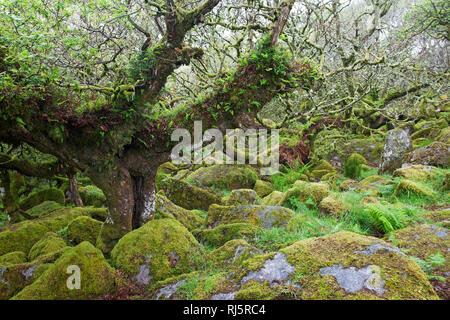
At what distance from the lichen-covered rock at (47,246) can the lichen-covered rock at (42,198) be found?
4.17m

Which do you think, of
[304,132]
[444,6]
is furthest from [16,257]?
[444,6]

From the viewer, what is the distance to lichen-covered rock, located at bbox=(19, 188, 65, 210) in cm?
958

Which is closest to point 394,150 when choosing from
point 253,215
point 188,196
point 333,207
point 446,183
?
point 446,183

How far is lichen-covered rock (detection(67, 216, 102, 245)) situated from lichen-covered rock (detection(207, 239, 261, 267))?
9.85ft

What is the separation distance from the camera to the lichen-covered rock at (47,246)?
539 cm

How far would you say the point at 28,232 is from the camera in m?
6.39

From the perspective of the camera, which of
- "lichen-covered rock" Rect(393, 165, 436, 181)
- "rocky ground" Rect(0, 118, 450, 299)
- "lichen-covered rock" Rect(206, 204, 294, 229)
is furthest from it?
"lichen-covered rock" Rect(393, 165, 436, 181)

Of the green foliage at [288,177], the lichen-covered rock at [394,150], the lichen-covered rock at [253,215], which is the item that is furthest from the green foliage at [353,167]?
the lichen-covered rock at [253,215]

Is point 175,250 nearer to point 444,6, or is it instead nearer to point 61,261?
point 61,261

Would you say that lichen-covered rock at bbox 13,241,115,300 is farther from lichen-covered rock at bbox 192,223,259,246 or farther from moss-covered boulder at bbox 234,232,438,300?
lichen-covered rock at bbox 192,223,259,246

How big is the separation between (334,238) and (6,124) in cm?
538

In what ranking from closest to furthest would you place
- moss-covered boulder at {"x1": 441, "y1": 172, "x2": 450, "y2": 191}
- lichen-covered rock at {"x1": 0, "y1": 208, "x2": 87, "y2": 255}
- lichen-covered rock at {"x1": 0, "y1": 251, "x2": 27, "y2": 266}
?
lichen-covered rock at {"x1": 0, "y1": 251, "x2": 27, "y2": 266}
lichen-covered rock at {"x1": 0, "y1": 208, "x2": 87, "y2": 255}
moss-covered boulder at {"x1": 441, "y1": 172, "x2": 450, "y2": 191}

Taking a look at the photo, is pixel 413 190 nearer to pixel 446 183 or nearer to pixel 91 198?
pixel 446 183

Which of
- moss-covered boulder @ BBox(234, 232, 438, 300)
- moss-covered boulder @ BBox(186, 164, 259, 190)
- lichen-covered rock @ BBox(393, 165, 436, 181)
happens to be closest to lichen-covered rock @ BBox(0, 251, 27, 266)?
moss-covered boulder @ BBox(234, 232, 438, 300)
